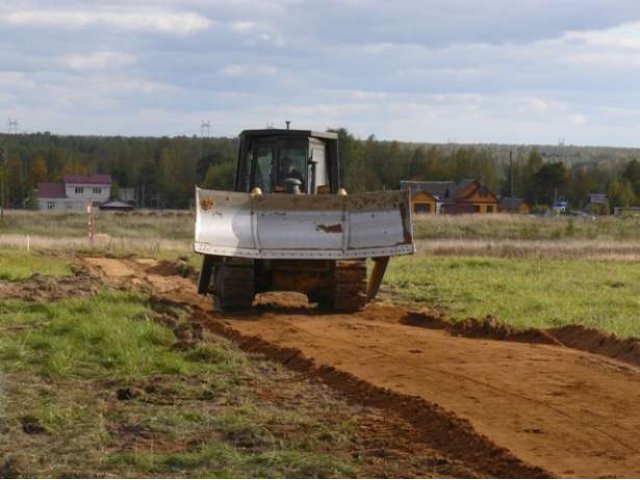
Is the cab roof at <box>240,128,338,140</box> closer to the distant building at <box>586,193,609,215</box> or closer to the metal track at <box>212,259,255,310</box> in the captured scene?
the metal track at <box>212,259,255,310</box>

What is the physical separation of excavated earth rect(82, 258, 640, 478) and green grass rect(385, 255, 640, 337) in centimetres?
122

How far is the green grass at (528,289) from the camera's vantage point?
49.0 ft

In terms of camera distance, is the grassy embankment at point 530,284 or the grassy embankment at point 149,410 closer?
the grassy embankment at point 149,410

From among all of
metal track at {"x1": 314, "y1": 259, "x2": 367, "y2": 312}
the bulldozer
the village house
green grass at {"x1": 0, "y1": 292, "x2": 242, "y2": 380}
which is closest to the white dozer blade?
the bulldozer

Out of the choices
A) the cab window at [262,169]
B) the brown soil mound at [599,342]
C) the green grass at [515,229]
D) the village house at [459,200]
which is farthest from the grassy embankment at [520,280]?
the village house at [459,200]

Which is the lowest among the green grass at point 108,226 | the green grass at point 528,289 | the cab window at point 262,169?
the green grass at point 108,226

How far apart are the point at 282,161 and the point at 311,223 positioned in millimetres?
1989

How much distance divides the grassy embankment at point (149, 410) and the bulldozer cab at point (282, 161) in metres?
4.98

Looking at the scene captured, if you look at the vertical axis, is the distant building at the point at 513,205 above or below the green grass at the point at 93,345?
below

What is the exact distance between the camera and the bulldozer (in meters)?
15.3

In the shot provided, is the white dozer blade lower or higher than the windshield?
Answer: lower

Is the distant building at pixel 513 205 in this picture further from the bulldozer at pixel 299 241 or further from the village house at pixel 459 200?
the bulldozer at pixel 299 241

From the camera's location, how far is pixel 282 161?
56.9 feet

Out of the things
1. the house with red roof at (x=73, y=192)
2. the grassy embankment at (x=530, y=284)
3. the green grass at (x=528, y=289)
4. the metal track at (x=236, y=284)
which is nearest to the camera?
the green grass at (x=528, y=289)
